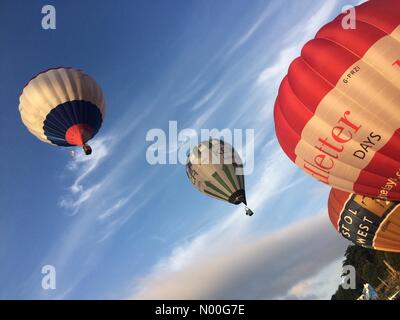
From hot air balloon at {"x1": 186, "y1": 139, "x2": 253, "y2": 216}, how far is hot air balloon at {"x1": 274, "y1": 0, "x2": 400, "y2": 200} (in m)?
7.72

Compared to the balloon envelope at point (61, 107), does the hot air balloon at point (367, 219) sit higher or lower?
lower

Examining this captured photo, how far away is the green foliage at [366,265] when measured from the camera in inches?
1665

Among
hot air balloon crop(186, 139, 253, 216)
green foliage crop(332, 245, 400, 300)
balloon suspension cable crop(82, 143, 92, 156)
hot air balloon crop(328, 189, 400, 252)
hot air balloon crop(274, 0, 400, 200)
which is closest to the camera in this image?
hot air balloon crop(274, 0, 400, 200)

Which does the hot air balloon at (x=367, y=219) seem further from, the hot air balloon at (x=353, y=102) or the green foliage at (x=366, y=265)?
the green foliage at (x=366, y=265)

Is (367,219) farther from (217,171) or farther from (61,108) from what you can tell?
(61,108)

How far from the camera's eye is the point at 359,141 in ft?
39.2

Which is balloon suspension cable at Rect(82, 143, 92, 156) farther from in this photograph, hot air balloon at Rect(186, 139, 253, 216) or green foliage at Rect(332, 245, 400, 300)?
green foliage at Rect(332, 245, 400, 300)

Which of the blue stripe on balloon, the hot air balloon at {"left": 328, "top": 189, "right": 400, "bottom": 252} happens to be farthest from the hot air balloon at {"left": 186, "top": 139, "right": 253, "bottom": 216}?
the blue stripe on balloon

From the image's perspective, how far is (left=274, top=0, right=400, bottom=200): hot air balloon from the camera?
11.4m

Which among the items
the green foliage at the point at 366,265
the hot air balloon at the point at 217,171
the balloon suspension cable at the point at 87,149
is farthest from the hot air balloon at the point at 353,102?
the green foliage at the point at 366,265

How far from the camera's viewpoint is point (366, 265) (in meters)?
48.4

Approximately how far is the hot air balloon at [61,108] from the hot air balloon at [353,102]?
32.3ft

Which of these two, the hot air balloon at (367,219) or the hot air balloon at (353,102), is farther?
the hot air balloon at (367,219)

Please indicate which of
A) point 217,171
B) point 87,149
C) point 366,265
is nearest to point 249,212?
point 217,171
